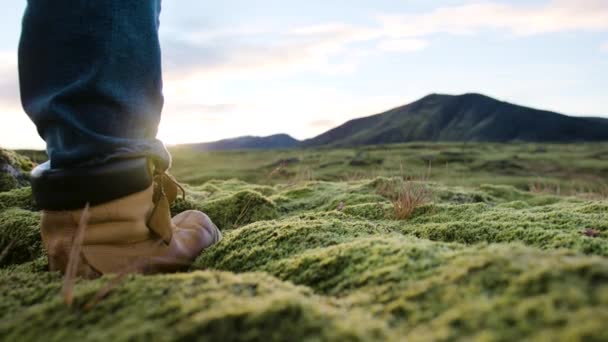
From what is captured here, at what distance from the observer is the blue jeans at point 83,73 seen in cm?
257

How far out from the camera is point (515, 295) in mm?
1350

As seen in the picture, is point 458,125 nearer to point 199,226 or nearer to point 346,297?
point 199,226

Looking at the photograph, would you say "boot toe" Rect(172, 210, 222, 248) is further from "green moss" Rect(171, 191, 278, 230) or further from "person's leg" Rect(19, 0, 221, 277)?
"green moss" Rect(171, 191, 278, 230)

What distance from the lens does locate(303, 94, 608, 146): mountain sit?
5458 inches

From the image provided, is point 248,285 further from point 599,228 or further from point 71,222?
point 599,228

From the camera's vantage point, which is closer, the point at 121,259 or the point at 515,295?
the point at 515,295

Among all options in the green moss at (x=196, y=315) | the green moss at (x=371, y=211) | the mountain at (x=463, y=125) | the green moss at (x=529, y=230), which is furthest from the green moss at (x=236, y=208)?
the mountain at (x=463, y=125)

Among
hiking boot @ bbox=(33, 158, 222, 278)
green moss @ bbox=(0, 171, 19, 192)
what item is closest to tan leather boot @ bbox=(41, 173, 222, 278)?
hiking boot @ bbox=(33, 158, 222, 278)

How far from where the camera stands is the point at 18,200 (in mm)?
4746

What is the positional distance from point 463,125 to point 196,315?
17433cm

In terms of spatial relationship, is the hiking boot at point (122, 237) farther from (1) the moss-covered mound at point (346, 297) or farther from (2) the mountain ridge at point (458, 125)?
(2) the mountain ridge at point (458, 125)

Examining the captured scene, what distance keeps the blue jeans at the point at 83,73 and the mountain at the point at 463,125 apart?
144 m

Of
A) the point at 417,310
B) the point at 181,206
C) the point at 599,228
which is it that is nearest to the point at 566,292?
the point at 417,310

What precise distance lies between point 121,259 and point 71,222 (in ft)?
1.12
